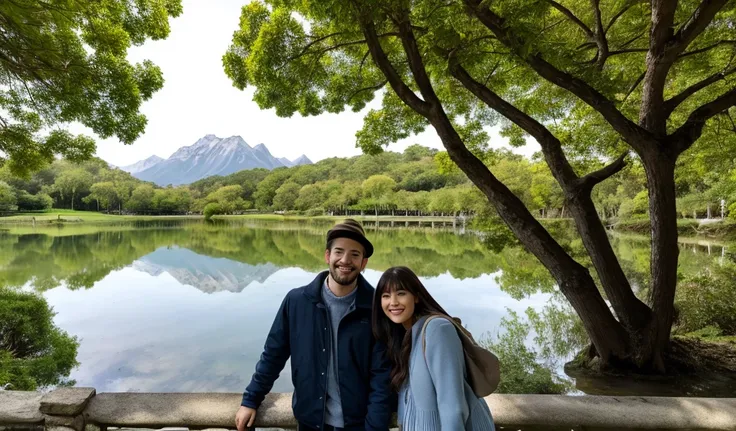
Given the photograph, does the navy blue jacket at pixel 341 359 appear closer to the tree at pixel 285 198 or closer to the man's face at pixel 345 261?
the man's face at pixel 345 261

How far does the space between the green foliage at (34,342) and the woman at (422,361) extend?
5209 mm

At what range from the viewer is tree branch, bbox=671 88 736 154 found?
331 centimetres

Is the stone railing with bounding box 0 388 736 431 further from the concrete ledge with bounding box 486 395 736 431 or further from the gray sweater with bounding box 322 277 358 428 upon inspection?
the gray sweater with bounding box 322 277 358 428

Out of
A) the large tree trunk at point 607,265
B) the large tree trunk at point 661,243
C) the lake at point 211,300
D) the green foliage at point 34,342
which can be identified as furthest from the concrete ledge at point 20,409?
the large tree trunk at point 661,243

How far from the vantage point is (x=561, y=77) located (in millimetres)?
3479

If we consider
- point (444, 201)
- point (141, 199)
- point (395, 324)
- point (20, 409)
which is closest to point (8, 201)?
point (141, 199)

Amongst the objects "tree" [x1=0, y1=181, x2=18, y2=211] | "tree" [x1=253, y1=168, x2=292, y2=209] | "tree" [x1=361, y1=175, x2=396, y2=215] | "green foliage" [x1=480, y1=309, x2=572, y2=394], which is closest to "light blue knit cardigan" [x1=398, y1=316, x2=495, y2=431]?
"green foliage" [x1=480, y1=309, x2=572, y2=394]

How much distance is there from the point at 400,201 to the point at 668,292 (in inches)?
1739

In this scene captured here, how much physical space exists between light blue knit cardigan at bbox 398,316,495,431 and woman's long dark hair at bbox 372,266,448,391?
0.06 m

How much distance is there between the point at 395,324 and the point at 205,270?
15.6m

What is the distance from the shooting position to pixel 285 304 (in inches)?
58.5

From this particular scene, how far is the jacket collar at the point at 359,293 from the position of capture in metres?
1.39

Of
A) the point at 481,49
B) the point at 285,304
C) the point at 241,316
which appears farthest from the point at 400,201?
the point at 285,304

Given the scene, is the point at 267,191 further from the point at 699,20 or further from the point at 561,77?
the point at 699,20
